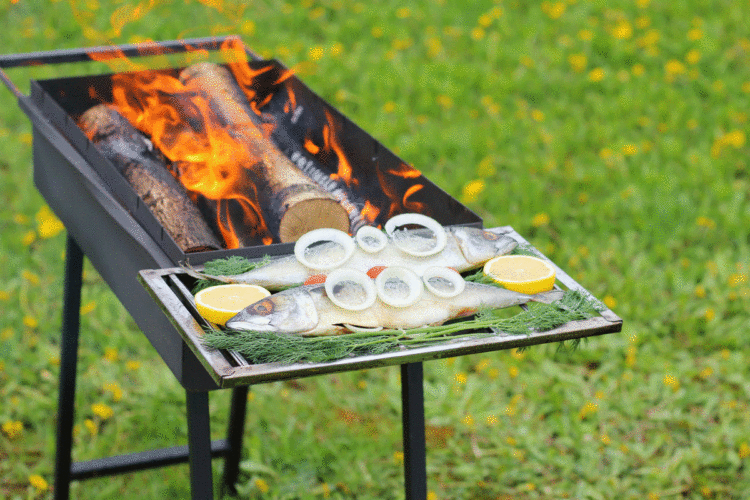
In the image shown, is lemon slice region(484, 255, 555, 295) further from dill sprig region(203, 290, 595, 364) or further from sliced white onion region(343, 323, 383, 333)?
sliced white onion region(343, 323, 383, 333)

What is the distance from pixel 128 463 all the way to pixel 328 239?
54.9 inches

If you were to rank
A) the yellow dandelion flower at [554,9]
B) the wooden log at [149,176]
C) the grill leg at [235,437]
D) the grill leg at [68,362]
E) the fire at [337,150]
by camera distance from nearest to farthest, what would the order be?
the wooden log at [149,176] → the fire at [337,150] → the grill leg at [68,362] → the grill leg at [235,437] → the yellow dandelion flower at [554,9]

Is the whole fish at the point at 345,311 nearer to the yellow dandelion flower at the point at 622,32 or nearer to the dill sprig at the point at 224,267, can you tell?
the dill sprig at the point at 224,267

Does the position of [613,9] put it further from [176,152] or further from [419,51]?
[176,152]

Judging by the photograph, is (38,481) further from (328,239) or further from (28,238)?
(328,239)

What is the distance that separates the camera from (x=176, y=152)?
2453 mm

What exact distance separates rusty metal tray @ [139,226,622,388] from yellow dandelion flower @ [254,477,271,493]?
4.61 ft

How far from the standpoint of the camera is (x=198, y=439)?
1.82 m

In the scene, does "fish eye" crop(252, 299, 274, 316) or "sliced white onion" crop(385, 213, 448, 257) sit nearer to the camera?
"fish eye" crop(252, 299, 274, 316)

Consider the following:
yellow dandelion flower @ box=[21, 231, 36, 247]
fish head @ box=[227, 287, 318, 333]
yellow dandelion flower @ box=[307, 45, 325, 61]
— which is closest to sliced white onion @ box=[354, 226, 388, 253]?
fish head @ box=[227, 287, 318, 333]

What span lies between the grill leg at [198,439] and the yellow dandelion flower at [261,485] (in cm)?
116

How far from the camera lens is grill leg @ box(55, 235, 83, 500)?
2.68 meters

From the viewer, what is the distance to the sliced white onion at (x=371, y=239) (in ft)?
Result: 5.97

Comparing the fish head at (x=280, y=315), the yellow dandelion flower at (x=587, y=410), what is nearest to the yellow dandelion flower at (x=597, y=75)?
the yellow dandelion flower at (x=587, y=410)
